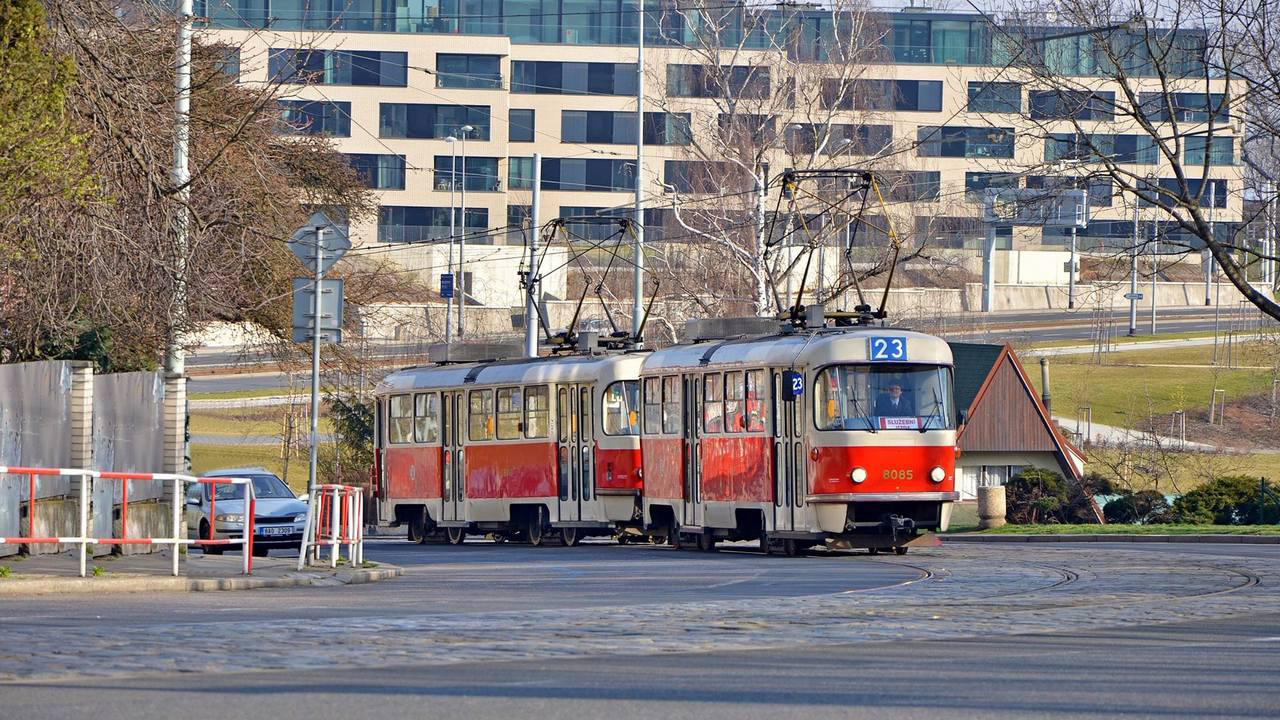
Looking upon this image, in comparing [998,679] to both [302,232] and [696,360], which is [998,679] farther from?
[696,360]

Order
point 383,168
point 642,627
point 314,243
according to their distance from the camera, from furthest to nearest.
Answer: point 383,168 < point 314,243 < point 642,627

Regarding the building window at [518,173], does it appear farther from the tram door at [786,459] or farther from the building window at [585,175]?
the tram door at [786,459]

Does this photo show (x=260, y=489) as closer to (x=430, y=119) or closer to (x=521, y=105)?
(x=430, y=119)

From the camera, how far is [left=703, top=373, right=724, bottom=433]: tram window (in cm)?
2934

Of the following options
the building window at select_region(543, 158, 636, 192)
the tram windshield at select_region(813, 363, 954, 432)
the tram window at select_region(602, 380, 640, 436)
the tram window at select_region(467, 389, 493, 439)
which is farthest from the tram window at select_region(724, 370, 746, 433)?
the building window at select_region(543, 158, 636, 192)

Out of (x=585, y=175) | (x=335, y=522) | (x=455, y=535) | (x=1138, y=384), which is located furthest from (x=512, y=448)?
(x=585, y=175)

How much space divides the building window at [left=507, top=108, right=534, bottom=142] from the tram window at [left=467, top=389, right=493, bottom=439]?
60549mm

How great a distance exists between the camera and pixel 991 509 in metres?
43.8

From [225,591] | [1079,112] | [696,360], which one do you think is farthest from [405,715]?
[1079,112]

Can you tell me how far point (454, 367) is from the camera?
122 ft

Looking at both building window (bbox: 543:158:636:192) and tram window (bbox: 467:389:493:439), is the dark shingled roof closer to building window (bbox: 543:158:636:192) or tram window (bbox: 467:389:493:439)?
tram window (bbox: 467:389:493:439)

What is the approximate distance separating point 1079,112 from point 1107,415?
4111 cm

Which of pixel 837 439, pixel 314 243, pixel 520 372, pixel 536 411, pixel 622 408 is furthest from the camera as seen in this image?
pixel 520 372

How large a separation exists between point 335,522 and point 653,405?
1067 cm
